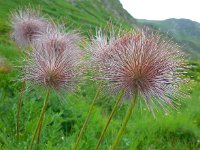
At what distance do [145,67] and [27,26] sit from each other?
2.37 metres

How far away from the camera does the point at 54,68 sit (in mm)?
3447

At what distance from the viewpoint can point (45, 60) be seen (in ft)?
11.5

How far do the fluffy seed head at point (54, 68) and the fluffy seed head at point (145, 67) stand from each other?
0.44 metres

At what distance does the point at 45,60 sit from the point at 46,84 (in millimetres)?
215

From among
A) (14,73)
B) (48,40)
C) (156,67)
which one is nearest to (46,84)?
(48,40)

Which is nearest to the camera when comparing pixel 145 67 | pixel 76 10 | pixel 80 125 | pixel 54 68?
pixel 145 67

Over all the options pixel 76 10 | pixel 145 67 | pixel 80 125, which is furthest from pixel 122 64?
pixel 76 10

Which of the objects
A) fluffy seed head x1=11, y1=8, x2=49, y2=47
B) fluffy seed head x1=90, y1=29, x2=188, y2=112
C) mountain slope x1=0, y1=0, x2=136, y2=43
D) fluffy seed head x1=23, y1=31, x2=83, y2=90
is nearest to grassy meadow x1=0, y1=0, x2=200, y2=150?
fluffy seed head x1=11, y1=8, x2=49, y2=47

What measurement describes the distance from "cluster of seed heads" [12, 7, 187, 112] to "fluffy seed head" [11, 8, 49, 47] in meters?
0.78

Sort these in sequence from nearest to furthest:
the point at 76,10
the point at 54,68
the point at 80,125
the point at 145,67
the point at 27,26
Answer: the point at 145,67 → the point at 54,68 → the point at 27,26 → the point at 80,125 → the point at 76,10

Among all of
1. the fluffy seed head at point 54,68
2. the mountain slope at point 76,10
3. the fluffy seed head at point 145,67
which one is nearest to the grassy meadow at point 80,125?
the fluffy seed head at point 54,68

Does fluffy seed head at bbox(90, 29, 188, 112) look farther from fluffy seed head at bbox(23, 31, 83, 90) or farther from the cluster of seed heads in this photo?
fluffy seed head at bbox(23, 31, 83, 90)

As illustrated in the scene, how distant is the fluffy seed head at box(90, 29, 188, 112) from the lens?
9.32 feet

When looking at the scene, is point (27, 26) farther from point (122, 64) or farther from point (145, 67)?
point (145, 67)
